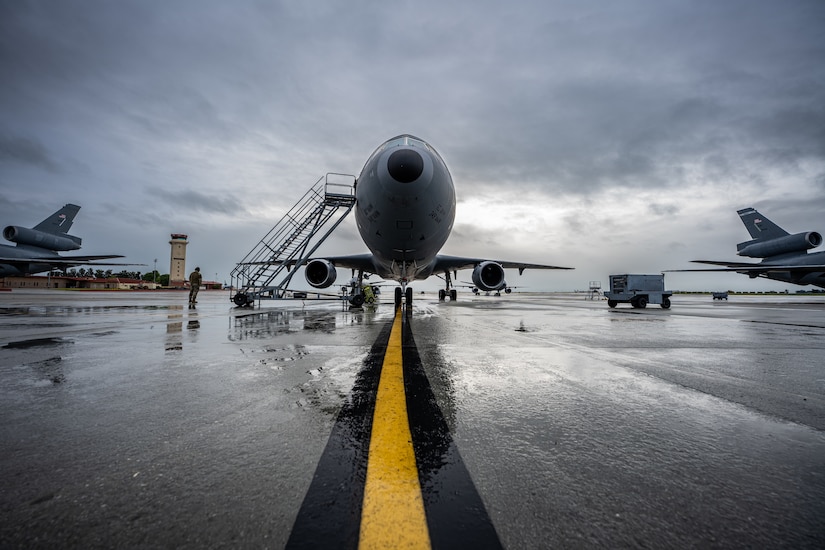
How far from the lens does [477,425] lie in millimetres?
1921

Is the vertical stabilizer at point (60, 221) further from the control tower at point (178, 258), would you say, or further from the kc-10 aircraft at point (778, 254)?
the control tower at point (178, 258)

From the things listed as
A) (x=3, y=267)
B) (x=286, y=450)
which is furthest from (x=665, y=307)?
(x=3, y=267)

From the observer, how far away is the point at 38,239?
22.3m

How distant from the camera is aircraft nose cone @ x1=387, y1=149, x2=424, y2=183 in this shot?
6094 mm

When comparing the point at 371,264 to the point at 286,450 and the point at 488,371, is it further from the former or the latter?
the point at 286,450

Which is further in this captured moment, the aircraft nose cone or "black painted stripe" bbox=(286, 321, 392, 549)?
the aircraft nose cone

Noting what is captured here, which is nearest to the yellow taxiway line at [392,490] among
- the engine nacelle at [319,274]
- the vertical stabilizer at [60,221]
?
A: the engine nacelle at [319,274]

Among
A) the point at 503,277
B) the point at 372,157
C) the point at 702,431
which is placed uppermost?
the point at 372,157

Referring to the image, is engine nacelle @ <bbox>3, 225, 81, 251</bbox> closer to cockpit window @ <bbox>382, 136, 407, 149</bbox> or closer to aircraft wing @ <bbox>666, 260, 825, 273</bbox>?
cockpit window @ <bbox>382, 136, 407, 149</bbox>

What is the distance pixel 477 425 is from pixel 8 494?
1.89 m

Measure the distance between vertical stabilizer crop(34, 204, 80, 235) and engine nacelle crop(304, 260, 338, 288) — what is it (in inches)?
924

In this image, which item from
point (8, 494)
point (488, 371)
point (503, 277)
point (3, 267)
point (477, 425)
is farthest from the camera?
point (3, 267)

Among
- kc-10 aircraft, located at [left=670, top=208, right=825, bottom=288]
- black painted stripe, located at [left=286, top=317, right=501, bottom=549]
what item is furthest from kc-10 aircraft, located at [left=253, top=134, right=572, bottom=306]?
kc-10 aircraft, located at [left=670, top=208, right=825, bottom=288]

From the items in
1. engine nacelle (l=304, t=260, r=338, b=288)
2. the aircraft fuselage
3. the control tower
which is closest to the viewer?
the aircraft fuselage
